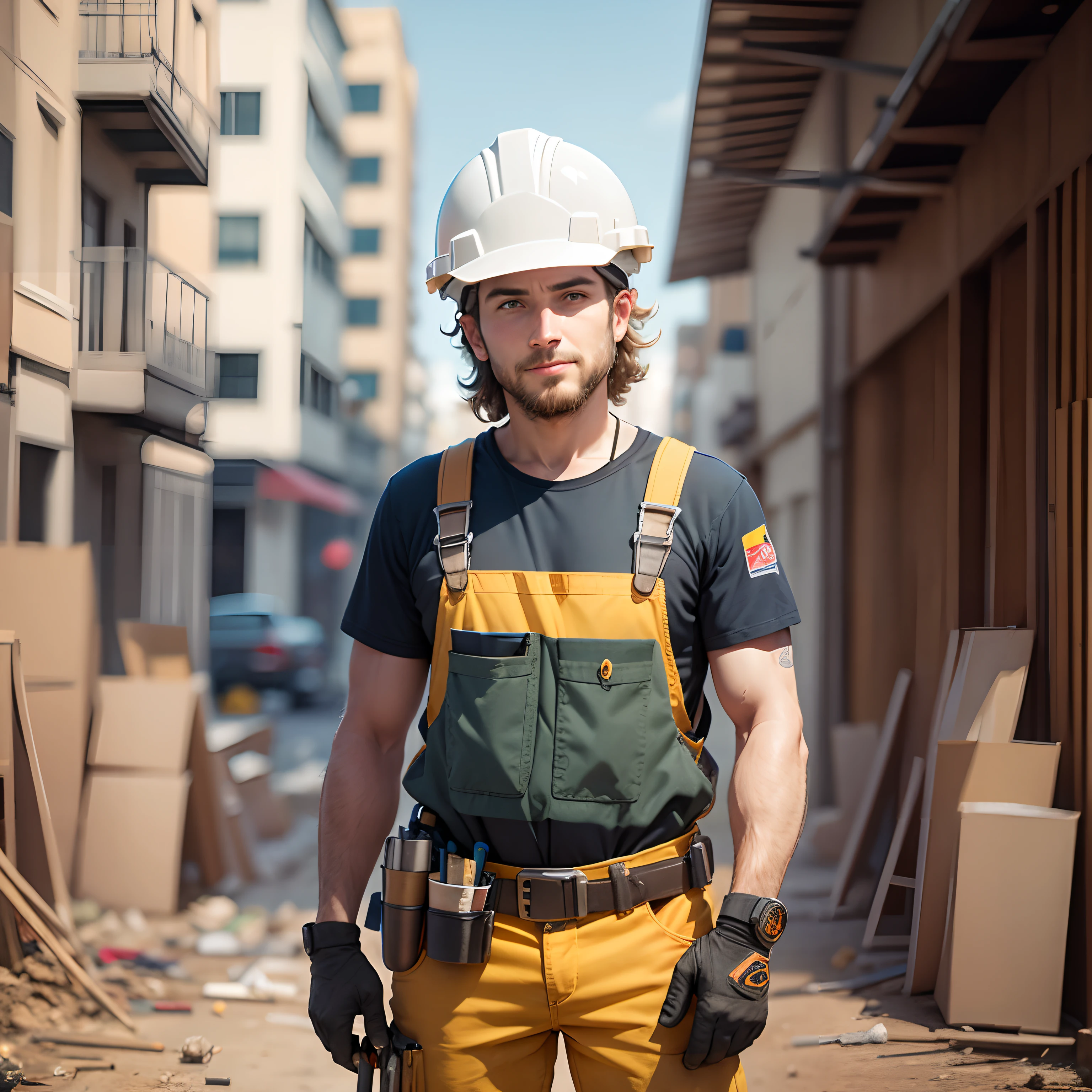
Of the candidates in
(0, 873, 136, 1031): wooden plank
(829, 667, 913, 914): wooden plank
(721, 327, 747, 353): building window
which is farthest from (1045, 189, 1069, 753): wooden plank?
(721, 327, 747, 353): building window

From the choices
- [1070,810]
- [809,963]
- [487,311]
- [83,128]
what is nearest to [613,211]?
[487,311]

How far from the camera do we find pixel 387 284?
15.1m

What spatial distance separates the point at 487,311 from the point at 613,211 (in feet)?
1.16

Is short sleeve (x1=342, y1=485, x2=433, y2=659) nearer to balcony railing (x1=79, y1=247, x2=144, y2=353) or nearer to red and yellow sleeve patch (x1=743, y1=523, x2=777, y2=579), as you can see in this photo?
red and yellow sleeve patch (x1=743, y1=523, x2=777, y2=579)

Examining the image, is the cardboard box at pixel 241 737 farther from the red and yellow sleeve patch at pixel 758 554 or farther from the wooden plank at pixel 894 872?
the red and yellow sleeve patch at pixel 758 554

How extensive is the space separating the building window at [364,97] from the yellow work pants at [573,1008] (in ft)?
21.3

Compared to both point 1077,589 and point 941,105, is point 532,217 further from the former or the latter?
point 941,105

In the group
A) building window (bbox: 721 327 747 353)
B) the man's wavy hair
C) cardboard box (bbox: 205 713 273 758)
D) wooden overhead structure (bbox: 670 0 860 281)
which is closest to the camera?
the man's wavy hair

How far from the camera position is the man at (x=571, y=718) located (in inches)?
69.0

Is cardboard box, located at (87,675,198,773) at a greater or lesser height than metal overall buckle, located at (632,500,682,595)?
lesser

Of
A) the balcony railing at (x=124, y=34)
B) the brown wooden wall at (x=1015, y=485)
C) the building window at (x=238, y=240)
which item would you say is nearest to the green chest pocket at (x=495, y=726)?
the brown wooden wall at (x=1015, y=485)

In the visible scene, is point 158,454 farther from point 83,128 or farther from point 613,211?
point 613,211

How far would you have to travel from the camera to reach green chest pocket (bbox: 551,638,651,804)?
1748mm

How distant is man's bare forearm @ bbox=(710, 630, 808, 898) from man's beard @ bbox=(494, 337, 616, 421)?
54 cm
